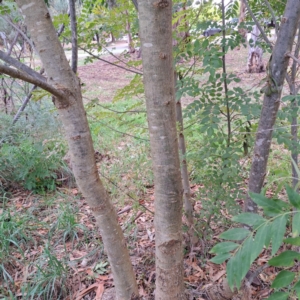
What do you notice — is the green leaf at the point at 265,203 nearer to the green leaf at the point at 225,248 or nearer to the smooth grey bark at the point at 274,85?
the green leaf at the point at 225,248

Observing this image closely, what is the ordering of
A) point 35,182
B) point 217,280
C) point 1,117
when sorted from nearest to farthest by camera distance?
1. point 217,280
2. point 35,182
3. point 1,117

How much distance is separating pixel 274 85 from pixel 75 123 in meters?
0.81

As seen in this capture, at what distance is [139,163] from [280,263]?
101 inches

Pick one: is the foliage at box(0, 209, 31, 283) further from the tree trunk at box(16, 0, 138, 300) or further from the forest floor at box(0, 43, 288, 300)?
the tree trunk at box(16, 0, 138, 300)

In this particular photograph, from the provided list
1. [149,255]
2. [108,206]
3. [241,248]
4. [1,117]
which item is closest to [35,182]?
[1,117]

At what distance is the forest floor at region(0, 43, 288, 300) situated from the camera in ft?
5.57

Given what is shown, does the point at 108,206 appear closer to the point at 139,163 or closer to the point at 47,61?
the point at 47,61

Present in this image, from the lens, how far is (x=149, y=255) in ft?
6.30

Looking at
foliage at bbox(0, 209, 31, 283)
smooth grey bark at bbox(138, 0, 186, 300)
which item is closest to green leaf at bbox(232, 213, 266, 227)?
smooth grey bark at bbox(138, 0, 186, 300)

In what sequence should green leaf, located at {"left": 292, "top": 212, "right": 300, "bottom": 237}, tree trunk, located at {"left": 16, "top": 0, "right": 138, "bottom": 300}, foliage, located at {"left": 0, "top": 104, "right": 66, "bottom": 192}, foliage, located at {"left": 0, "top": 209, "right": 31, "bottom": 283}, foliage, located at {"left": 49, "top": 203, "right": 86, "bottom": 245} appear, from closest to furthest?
1. green leaf, located at {"left": 292, "top": 212, "right": 300, "bottom": 237}
2. tree trunk, located at {"left": 16, "top": 0, "right": 138, "bottom": 300}
3. foliage, located at {"left": 0, "top": 209, "right": 31, "bottom": 283}
4. foliage, located at {"left": 49, "top": 203, "right": 86, "bottom": 245}
5. foliage, located at {"left": 0, "top": 104, "right": 66, "bottom": 192}

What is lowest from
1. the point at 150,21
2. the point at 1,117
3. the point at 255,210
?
the point at 255,210

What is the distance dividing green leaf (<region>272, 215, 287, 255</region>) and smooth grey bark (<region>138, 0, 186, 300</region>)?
41 cm

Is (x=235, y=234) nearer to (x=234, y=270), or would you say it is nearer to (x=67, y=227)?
(x=234, y=270)

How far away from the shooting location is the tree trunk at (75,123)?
0.90 meters
